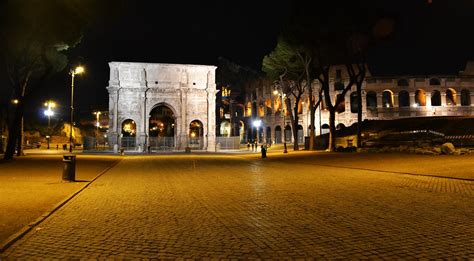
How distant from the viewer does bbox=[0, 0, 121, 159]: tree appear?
22.7 meters

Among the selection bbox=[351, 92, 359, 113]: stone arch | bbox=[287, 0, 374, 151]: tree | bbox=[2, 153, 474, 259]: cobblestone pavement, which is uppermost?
bbox=[287, 0, 374, 151]: tree

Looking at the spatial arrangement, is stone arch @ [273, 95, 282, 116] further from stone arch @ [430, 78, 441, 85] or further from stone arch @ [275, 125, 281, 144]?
stone arch @ [430, 78, 441, 85]

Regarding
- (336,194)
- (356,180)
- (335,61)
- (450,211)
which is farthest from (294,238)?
(335,61)

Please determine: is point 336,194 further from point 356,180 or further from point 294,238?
point 294,238

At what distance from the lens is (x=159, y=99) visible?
5091 centimetres

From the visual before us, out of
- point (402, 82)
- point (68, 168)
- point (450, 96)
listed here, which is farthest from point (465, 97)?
point (68, 168)

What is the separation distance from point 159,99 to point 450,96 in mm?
46424

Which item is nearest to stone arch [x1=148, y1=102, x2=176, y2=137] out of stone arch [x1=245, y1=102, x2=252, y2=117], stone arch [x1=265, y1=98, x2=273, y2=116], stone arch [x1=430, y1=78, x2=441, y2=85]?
stone arch [x1=245, y1=102, x2=252, y2=117]

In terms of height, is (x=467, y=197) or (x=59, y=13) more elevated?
(x=59, y=13)

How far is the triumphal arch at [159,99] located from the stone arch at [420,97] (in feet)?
111

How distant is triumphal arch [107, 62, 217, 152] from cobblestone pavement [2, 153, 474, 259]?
39092mm

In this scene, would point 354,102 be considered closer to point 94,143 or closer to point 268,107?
point 268,107

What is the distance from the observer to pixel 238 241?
5324 mm

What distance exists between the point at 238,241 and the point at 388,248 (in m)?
2.05
